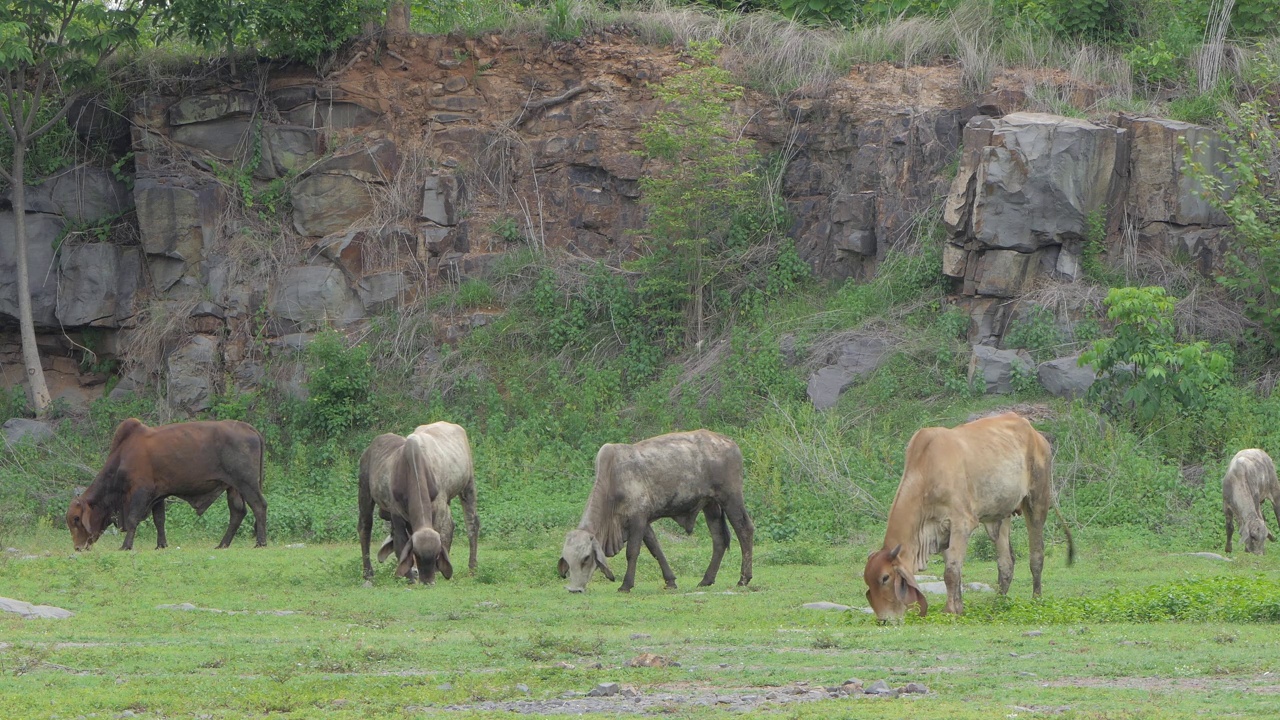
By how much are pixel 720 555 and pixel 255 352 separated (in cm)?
1534

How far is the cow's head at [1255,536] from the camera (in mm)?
17328

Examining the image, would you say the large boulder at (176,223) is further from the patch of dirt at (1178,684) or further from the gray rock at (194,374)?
the patch of dirt at (1178,684)

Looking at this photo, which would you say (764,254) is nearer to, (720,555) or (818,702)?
(720,555)

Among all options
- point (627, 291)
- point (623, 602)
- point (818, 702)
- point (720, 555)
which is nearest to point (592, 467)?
point (627, 291)

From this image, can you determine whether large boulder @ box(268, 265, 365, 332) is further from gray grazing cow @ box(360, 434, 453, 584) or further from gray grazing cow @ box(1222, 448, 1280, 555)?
gray grazing cow @ box(1222, 448, 1280, 555)

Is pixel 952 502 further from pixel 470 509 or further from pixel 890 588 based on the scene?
pixel 470 509

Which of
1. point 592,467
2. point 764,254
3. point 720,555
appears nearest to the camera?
point 720,555

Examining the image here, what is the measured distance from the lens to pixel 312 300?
1121 inches

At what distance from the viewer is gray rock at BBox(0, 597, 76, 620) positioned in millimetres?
12625

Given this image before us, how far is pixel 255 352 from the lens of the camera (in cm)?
2828

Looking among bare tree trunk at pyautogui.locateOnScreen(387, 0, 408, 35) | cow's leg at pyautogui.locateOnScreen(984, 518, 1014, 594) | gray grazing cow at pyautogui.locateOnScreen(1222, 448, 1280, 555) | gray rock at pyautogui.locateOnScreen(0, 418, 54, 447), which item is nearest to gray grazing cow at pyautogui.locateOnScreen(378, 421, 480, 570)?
cow's leg at pyautogui.locateOnScreen(984, 518, 1014, 594)

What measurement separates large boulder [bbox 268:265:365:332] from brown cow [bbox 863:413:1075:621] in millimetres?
17702

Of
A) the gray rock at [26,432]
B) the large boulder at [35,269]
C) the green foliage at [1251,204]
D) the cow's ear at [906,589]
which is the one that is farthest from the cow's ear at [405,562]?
the large boulder at [35,269]

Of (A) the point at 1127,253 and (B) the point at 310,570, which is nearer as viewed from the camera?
(B) the point at 310,570
